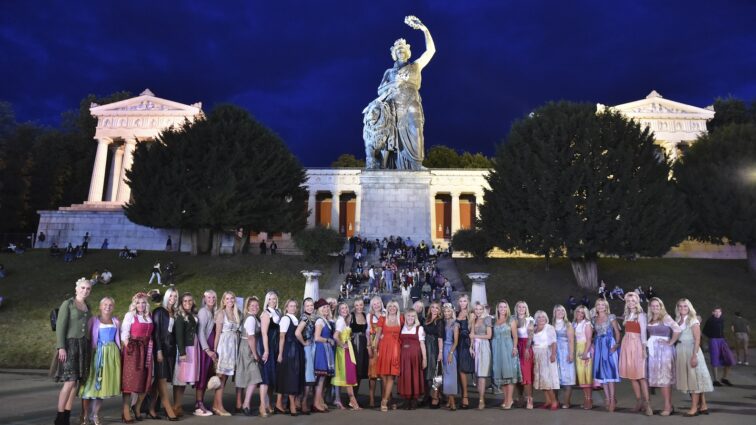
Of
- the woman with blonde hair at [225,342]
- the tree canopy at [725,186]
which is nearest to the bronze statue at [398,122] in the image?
the tree canopy at [725,186]

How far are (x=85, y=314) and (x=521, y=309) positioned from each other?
7.85 metres

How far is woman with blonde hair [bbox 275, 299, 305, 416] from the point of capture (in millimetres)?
9102

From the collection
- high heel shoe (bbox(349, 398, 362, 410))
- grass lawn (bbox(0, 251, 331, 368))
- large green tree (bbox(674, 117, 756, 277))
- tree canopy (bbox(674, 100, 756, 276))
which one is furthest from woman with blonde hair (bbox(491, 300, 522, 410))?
large green tree (bbox(674, 117, 756, 277))

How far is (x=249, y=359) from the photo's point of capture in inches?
358

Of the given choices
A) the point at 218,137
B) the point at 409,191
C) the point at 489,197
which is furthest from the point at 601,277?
the point at 218,137

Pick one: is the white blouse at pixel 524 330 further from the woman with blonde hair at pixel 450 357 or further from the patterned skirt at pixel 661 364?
the patterned skirt at pixel 661 364

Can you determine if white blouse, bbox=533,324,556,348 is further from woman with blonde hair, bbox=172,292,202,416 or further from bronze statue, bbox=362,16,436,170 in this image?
bronze statue, bbox=362,16,436,170

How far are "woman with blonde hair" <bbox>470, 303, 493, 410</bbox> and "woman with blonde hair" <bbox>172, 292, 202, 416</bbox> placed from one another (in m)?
5.12

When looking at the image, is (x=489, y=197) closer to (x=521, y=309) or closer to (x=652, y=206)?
(x=652, y=206)

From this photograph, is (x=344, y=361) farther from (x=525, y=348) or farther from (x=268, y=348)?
(x=525, y=348)

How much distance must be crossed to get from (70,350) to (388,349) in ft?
17.4

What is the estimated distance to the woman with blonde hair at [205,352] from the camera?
352 inches

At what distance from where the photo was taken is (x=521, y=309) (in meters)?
10.3

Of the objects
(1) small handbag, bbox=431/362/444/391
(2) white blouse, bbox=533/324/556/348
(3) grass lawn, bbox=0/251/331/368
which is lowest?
(1) small handbag, bbox=431/362/444/391
